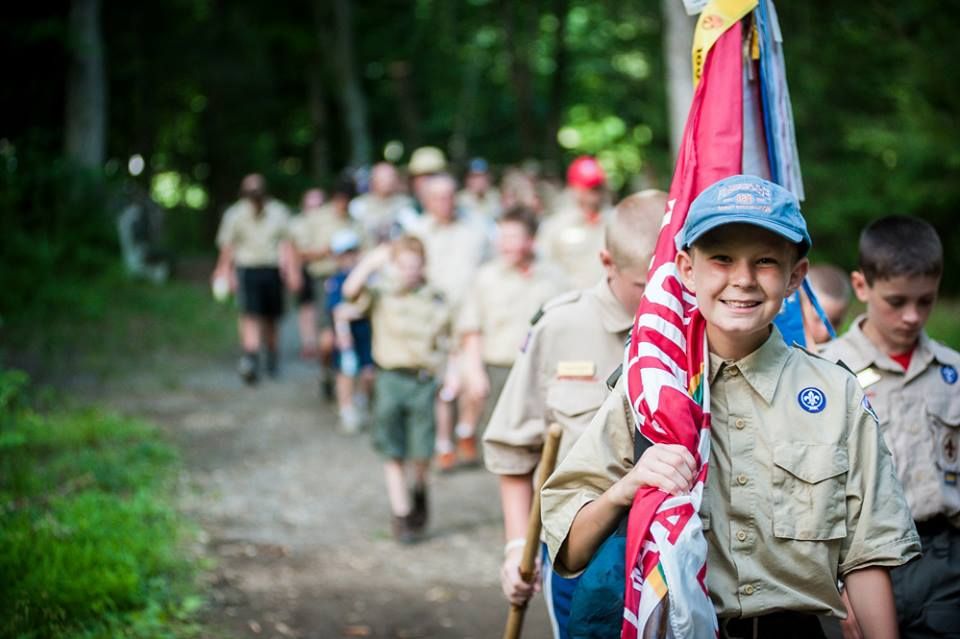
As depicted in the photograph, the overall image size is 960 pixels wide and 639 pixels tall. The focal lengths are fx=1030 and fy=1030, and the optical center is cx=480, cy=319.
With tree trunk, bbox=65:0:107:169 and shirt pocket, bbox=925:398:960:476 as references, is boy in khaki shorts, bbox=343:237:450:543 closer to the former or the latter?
shirt pocket, bbox=925:398:960:476

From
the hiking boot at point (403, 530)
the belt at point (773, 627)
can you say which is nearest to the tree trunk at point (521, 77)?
the hiking boot at point (403, 530)

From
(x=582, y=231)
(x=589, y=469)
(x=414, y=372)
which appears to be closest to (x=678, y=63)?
(x=582, y=231)

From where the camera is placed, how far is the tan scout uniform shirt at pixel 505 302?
814cm

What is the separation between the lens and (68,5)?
73.5 feet

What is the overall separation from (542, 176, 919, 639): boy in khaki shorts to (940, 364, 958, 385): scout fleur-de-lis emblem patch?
1.23 metres

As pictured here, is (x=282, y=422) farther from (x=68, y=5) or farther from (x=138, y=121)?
(x=138, y=121)

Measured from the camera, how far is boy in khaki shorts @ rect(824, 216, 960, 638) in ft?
11.6

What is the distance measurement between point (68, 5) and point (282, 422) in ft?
50.7

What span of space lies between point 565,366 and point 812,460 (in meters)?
1.26

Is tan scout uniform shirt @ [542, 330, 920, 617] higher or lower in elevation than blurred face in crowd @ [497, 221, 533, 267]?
lower

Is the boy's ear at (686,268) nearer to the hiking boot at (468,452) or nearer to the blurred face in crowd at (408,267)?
the blurred face in crowd at (408,267)

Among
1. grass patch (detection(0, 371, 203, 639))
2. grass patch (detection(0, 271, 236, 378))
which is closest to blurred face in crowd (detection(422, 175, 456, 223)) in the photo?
grass patch (detection(0, 371, 203, 639))

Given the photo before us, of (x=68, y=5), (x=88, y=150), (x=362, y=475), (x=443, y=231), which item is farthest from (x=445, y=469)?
(x=68, y=5)

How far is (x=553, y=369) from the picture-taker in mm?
3754
